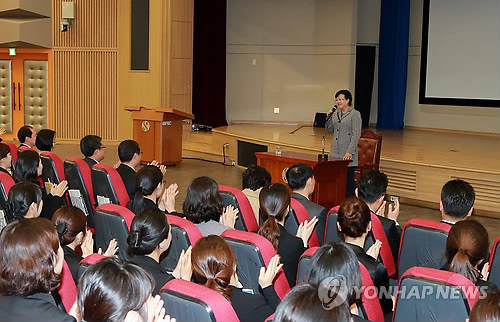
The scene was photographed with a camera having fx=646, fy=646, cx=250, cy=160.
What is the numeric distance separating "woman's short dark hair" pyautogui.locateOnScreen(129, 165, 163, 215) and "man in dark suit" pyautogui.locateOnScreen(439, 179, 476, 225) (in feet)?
6.21

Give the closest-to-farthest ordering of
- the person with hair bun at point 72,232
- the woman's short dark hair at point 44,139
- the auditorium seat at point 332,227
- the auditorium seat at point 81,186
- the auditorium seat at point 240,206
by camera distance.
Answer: the person with hair bun at point 72,232 < the auditorium seat at point 332,227 < the auditorium seat at point 240,206 < the auditorium seat at point 81,186 < the woman's short dark hair at point 44,139

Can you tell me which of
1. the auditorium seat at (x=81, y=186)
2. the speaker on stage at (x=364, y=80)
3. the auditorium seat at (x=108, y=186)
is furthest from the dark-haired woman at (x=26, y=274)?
the speaker on stage at (x=364, y=80)

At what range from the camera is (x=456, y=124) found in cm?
1362

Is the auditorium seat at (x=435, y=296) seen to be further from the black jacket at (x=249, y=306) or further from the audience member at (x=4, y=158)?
the audience member at (x=4, y=158)

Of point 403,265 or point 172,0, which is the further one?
point 172,0

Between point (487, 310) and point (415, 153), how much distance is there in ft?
26.4

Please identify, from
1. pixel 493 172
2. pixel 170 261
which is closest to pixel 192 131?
pixel 493 172

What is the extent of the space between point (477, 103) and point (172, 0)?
5.92 m

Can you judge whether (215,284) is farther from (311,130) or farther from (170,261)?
(311,130)

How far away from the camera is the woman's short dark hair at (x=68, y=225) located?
3.25 meters

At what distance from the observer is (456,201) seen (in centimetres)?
372

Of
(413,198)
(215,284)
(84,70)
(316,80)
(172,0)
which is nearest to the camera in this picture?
(215,284)

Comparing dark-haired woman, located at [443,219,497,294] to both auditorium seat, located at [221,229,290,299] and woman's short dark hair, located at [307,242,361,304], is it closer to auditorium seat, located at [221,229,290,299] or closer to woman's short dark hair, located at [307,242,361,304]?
woman's short dark hair, located at [307,242,361,304]

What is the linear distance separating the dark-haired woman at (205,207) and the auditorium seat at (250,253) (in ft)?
2.27
